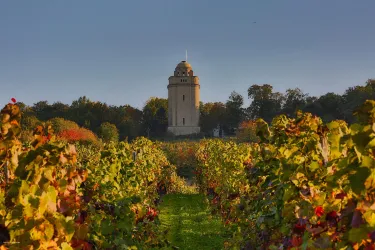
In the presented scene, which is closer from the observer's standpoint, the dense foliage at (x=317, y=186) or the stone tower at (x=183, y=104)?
the dense foliage at (x=317, y=186)

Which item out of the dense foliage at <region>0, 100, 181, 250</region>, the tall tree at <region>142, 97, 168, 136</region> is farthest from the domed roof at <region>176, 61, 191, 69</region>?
the dense foliage at <region>0, 100, 181, 250</region>

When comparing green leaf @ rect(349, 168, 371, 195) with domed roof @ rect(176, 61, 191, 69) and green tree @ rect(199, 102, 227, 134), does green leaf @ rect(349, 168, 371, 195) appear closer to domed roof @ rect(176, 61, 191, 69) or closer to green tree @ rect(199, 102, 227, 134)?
green tree @ rect(199, 102, 227, 134)

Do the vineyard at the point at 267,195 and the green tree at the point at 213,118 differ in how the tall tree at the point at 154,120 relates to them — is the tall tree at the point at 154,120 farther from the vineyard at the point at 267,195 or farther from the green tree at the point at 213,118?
the vineyard at the point at 267,195

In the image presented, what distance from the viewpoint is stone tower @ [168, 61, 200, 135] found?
68.0 metres

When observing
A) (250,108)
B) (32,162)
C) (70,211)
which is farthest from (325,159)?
(250,108)

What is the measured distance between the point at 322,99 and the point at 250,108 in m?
16.5

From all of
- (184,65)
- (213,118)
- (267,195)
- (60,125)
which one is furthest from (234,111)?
(267,195)

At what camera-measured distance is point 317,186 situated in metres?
3.30

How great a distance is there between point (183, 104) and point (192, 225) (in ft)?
182

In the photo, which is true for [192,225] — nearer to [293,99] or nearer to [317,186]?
[317,186]

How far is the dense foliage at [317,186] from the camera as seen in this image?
1.95m

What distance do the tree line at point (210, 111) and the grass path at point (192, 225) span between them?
26767mm

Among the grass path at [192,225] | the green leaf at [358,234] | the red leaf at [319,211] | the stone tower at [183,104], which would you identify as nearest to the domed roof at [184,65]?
the stone tower at [183,104]

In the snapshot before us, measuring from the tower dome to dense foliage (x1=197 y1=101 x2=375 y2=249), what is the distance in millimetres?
64585
